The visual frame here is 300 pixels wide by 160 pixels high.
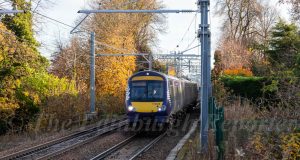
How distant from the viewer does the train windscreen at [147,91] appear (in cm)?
1728

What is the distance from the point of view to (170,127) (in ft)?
59.1

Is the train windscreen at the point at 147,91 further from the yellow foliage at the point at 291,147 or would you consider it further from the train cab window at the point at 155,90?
the yellow foliage at the point at 291,147

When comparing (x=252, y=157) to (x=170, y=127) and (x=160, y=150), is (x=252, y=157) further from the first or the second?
(x=170, y=127)

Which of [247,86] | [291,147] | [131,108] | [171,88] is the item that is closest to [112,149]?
[131,108]

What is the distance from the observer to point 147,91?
17406mm

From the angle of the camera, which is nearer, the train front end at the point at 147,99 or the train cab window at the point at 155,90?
the train front end at the point at 147,99

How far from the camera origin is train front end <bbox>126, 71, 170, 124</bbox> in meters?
17.0

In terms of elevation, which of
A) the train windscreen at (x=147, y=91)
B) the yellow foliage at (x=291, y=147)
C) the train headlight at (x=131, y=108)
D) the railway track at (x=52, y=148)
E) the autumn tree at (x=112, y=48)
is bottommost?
the railway track at (x=52, y=148)

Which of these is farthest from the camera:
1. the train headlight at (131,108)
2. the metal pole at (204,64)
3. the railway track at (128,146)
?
the train headlight at (131,108)

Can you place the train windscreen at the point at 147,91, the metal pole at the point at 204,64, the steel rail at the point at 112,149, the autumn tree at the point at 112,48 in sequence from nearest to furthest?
the metal pole at the point at 204,64, the steel rail at the point at 112,149, the train windscreen at the point at 147,91, the autumn tree at the point at 112,48

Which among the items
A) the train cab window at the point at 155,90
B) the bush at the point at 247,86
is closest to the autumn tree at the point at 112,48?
the bush at the point at 247,86

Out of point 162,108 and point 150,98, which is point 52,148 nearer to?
point 150,98

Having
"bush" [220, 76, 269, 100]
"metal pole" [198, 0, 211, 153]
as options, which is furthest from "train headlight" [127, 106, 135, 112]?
"bush" [220, 76, 269, 100]

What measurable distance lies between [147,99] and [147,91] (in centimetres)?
38
